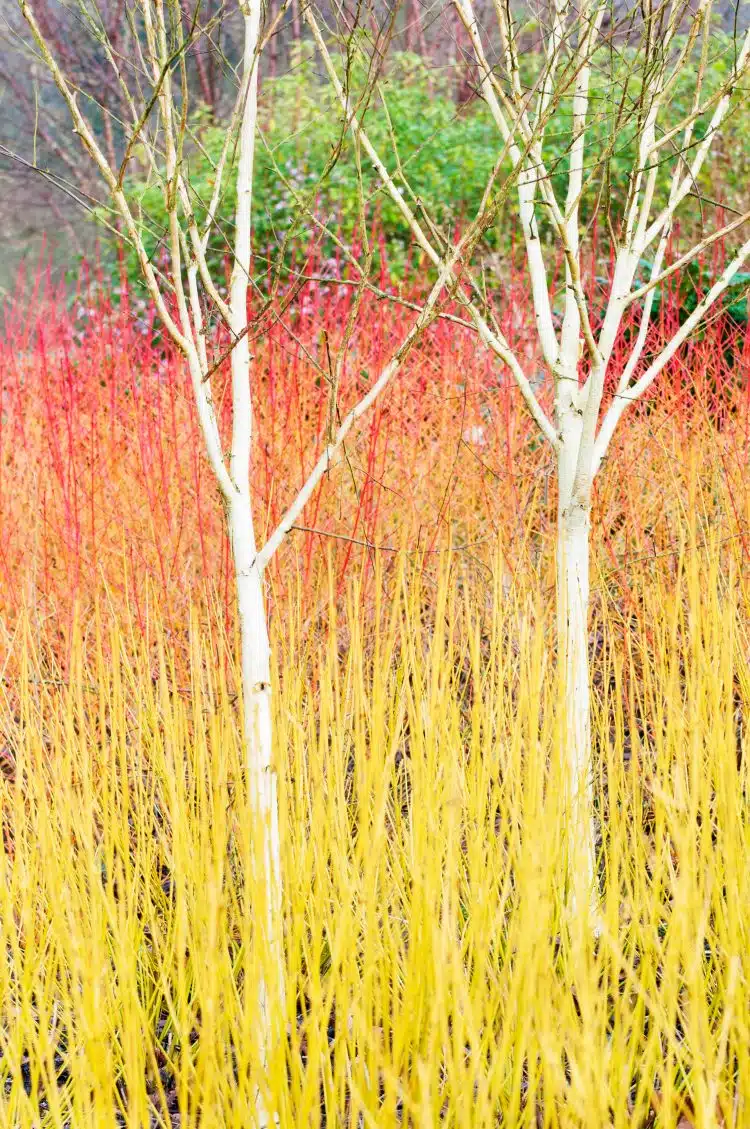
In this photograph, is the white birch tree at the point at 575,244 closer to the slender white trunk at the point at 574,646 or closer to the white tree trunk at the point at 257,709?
the slender white trunk at the point at 574,646

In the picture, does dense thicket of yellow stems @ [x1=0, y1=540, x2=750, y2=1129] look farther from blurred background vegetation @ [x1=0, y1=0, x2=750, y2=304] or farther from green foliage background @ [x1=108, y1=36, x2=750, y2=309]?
green foliage background @ [x1=108, y1=36, x2=750, y2=309]

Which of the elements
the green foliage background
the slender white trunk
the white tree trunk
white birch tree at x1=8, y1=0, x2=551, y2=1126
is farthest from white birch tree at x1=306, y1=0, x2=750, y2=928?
the green foliage background

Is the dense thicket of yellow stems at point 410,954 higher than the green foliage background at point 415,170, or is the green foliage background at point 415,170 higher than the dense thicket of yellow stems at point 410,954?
the green foliage background at point 415,170

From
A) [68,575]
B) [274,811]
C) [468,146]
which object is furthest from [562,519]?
[468,146]

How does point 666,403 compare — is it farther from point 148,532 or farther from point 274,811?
point 274,811

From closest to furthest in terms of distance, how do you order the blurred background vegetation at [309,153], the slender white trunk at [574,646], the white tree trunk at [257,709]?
the white tree trunk at [257,709] → the slender white trunk at [574,646] → the blurred background vegetation at [309,153]

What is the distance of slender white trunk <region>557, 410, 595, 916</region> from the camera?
1.95 metres

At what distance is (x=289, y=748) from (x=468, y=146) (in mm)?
6997

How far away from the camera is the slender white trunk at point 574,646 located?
6.40 feet

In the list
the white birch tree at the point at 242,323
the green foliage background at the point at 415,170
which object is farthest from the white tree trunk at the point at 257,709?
the green foliage background at the point at 415,170

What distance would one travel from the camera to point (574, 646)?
209 centimetres

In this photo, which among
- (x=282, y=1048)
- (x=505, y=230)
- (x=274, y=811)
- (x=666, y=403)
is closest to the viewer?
(x=282, y=1048)

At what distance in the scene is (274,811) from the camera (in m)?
1.72

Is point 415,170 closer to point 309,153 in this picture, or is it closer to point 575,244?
point 309,153
